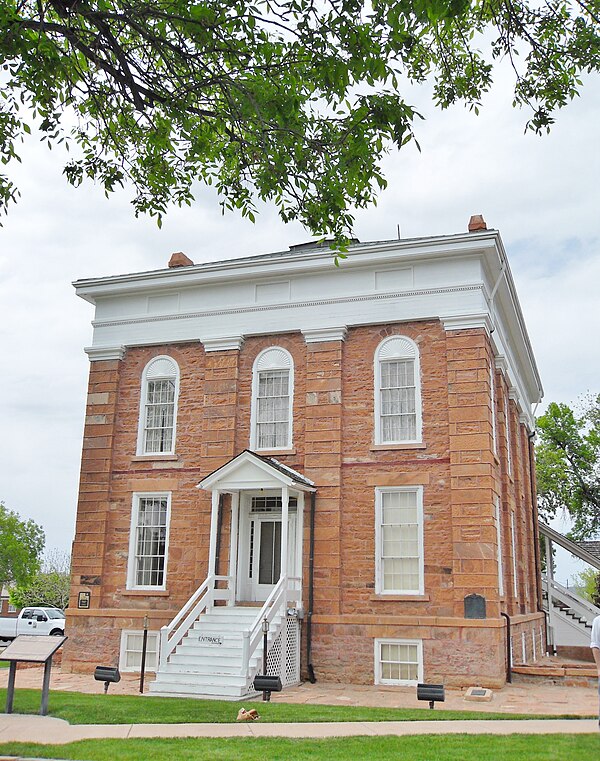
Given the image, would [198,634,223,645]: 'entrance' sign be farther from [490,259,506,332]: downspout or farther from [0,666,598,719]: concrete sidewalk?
[490,259,506,332]: downspout

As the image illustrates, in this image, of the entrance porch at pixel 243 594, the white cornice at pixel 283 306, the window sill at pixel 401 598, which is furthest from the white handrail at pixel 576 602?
the white cornice at pixel 283 306

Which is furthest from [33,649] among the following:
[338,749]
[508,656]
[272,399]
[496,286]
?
[496,286]

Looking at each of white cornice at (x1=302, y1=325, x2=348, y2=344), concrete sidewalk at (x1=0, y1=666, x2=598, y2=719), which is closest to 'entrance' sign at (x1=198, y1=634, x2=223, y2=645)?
concrete sidewalk at (x1=0, y1=666, x2=598, y2=719)

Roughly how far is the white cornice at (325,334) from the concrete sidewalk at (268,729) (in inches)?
399

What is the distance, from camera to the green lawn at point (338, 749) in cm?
890

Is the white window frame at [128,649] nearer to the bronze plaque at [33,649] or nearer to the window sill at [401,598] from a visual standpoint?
the window sill at [401,598]

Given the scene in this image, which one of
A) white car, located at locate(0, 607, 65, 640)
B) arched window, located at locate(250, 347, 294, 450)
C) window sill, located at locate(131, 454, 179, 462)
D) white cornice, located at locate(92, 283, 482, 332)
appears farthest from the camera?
white car, located at locate(0, 607, 65, 640)

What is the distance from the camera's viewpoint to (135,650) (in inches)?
778

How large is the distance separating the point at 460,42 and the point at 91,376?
46.3 feet

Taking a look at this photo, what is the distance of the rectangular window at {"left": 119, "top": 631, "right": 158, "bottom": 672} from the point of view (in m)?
19.5

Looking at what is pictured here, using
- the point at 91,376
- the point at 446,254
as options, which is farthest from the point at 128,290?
the point at 446,254

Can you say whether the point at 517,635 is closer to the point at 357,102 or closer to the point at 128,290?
the point at 128,290

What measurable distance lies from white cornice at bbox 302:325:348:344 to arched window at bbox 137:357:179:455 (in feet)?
12.1

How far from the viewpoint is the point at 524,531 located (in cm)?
2533
